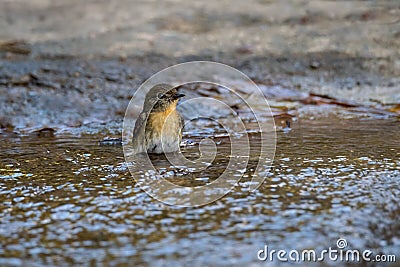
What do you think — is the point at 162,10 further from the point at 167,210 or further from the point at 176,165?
the point at 167,210

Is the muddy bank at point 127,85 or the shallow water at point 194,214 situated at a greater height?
the muddy bank at point 127,85

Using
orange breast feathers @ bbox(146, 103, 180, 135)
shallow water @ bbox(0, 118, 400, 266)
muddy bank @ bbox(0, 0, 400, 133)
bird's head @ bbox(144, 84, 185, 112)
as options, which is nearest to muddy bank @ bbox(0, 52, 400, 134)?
muddy bank @ bbox(0, 0, 400, 133)

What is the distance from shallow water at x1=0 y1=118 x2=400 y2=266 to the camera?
2383 mm

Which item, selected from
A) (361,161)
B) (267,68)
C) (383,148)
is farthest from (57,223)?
(267,68)

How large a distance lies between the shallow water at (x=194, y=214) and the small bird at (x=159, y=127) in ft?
0.63

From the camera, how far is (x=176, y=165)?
3.88 meters

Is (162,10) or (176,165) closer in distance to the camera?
(176,165)

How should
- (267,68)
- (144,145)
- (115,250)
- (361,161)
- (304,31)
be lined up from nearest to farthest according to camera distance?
(115,250), (361,161), (144,145), (267,68), (304,31)

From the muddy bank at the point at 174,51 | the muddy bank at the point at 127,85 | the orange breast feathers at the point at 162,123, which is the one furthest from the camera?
the muddy bank at the point at 174,51

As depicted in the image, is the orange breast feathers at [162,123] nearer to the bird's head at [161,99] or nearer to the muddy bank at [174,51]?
the bird's head at [161,99]

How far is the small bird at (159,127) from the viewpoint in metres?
4.21

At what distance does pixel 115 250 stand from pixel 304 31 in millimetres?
6679

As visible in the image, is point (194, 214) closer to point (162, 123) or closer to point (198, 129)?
point (162, 123)

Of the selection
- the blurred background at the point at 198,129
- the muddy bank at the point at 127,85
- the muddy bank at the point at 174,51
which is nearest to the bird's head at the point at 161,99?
the blurred background at the point at 198,129
